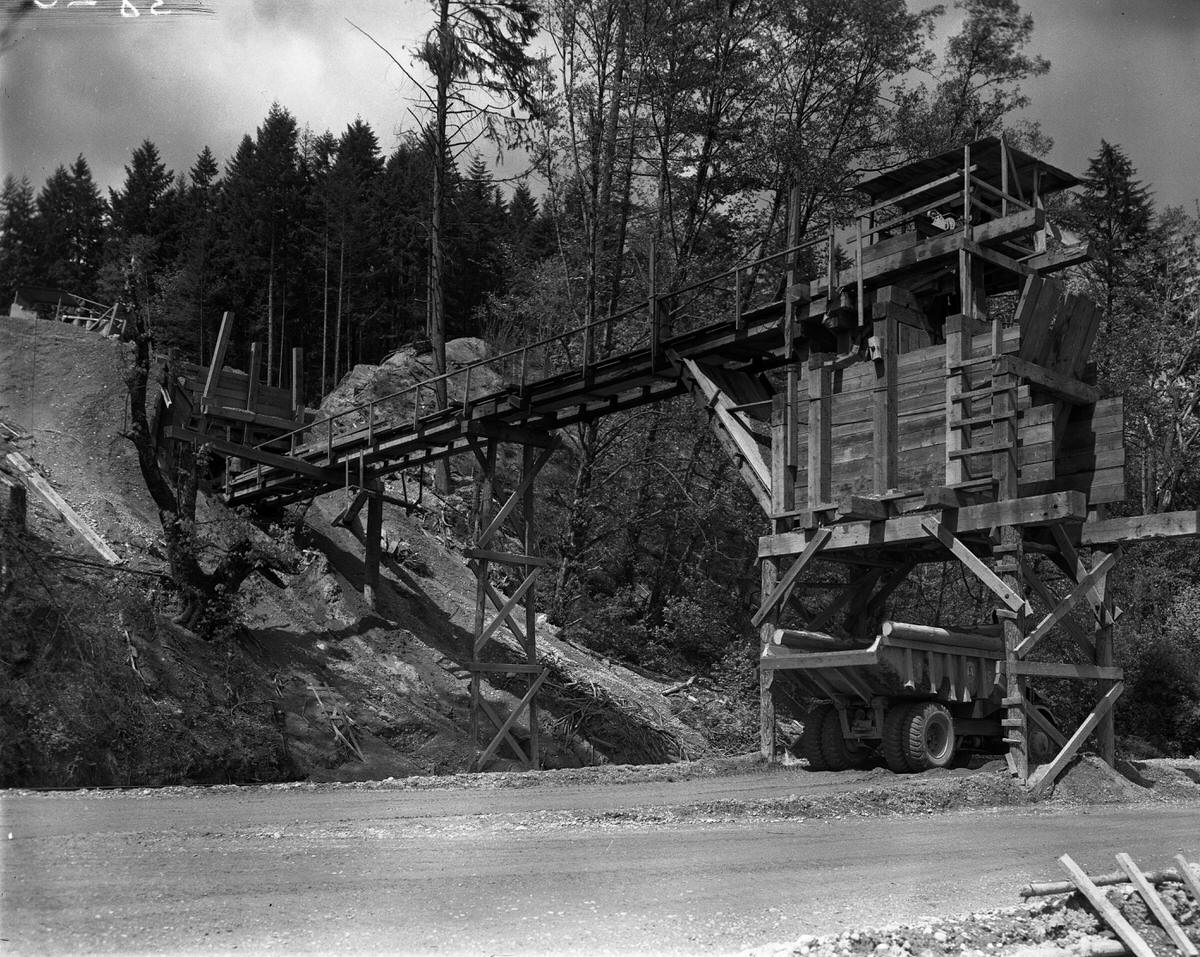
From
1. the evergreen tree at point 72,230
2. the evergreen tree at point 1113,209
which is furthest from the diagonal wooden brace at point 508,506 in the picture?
the evergreen tree at point 72,230

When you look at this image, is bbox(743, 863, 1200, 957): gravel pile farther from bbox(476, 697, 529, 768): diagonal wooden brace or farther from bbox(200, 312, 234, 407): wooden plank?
bbox(200, 312, 234, 407): wooden plank

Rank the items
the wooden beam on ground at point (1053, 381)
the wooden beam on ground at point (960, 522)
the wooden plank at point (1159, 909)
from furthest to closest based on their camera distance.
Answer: the wooden beam on ground at point (1053, 381)
the wooden beam on ground at point (960, 522)
the wooden plank at point (1159, 909)

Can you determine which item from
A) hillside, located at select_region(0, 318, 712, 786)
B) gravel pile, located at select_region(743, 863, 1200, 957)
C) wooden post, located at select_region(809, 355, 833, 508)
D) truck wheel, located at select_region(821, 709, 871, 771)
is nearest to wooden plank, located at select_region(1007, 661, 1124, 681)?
truck wheel, located at select_region(821, 709, 871, 771)

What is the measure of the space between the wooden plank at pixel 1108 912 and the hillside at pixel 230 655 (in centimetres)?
1445

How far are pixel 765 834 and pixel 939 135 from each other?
3099 centimetres

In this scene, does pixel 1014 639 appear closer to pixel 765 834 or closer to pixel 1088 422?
pixel 1088 422

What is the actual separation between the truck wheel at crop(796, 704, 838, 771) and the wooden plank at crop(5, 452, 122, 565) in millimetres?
15009

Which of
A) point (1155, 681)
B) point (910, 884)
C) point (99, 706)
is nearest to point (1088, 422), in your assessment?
point (910, 884)

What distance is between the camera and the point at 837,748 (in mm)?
17156

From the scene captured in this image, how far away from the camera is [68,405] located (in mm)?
32750

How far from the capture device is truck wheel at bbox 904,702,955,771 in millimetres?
16141

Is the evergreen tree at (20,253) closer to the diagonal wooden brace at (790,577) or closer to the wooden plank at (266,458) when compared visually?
the wooden plank at (266,458)

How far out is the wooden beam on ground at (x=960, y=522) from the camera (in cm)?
1539

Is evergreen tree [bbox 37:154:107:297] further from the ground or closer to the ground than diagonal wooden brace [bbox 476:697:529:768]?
further from the ground
